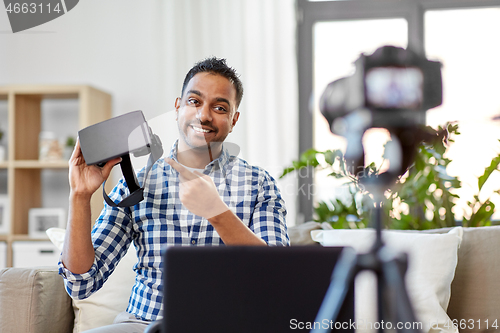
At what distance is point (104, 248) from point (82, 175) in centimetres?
21

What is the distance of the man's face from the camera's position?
100cm

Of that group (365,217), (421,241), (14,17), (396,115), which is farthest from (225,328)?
(14,17)

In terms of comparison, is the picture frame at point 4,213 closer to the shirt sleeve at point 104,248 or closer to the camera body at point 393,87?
the shirt sleeve at point 104,248

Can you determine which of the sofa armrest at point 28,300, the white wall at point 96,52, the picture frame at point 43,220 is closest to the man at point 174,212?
the sofa armrest at point 28,300

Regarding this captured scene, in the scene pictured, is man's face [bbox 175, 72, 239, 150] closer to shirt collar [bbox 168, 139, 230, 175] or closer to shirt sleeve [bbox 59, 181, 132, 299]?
shirt collar [bbox 168, 139, 230, 175]

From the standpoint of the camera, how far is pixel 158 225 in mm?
1053

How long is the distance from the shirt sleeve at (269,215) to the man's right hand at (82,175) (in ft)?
1.20

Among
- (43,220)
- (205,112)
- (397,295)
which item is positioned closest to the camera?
(397,295)

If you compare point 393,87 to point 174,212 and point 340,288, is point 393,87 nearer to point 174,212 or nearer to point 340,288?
point 340,288

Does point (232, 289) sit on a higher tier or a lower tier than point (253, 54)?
lower

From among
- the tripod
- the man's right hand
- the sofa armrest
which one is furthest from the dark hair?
the tripod

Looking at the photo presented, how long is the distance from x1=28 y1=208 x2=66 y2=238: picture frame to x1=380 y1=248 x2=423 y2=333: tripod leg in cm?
213

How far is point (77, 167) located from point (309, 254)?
0.62 m

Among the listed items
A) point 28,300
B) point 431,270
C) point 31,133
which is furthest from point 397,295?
point 31,133
